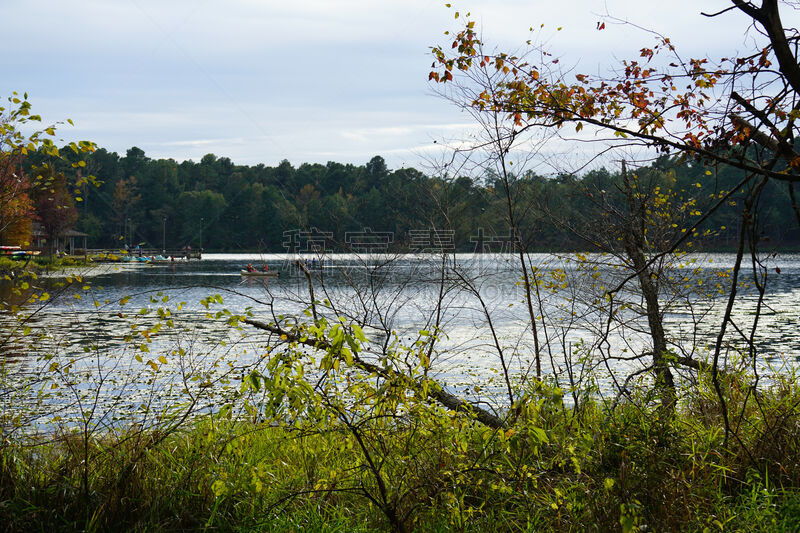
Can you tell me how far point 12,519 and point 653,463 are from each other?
12.7 ft

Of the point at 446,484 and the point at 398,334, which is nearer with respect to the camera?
the point at 446,484

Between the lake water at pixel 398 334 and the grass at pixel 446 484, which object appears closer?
the grass at pixel 446 484

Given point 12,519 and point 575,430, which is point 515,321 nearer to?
point 575,430

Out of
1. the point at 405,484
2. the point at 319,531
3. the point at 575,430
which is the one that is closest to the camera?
the point at 319,531

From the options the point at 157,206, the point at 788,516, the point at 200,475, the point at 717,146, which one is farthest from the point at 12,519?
the point at 157,206

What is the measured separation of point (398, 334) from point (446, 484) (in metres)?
10.7

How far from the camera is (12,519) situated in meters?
3.56

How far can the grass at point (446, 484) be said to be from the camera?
3.48 meters

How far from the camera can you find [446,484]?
11.2ft

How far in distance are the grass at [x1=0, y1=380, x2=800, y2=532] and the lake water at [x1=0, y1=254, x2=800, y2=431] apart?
0.50m

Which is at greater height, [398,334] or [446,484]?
[446,484]

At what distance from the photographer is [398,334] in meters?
14.1

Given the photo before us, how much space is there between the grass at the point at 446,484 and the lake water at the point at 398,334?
501 millimetres

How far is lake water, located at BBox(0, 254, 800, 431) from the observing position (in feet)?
19.9
